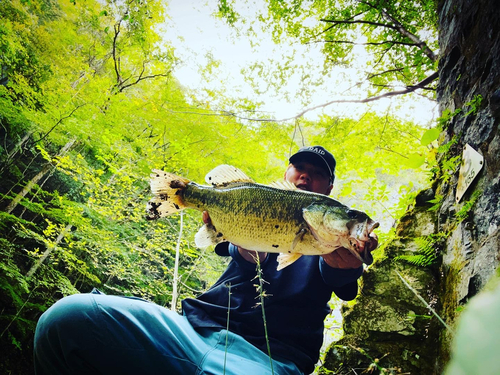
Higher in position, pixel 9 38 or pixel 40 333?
pixel 9 38

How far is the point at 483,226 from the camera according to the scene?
2.02 meters

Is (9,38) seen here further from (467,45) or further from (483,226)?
(483,226)

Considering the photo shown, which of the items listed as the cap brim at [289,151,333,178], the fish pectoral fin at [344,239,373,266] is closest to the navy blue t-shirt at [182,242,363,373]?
the fish pectoral fin at [344,239,373,266]

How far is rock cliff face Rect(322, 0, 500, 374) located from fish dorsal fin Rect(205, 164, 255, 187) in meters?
1.68

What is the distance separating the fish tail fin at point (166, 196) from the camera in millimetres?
2166

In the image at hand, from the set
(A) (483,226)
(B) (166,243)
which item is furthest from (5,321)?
(A) (483,226)

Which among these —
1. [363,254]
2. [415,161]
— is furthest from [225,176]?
[415,161]

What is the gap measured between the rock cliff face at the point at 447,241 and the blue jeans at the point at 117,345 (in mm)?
1477

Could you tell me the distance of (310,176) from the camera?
9.07ft

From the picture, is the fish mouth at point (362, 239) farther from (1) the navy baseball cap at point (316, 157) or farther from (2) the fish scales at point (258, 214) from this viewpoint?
(1) the navy baseball cap at point (316, 157)

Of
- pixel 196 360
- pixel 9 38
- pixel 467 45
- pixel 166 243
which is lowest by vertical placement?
pixel 196 360

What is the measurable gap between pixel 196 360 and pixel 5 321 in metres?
8.01

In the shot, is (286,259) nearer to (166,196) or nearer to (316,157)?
(166,196)

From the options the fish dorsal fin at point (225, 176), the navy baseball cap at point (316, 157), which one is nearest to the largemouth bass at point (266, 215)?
the fish dorsal fin at point (225, 176)
